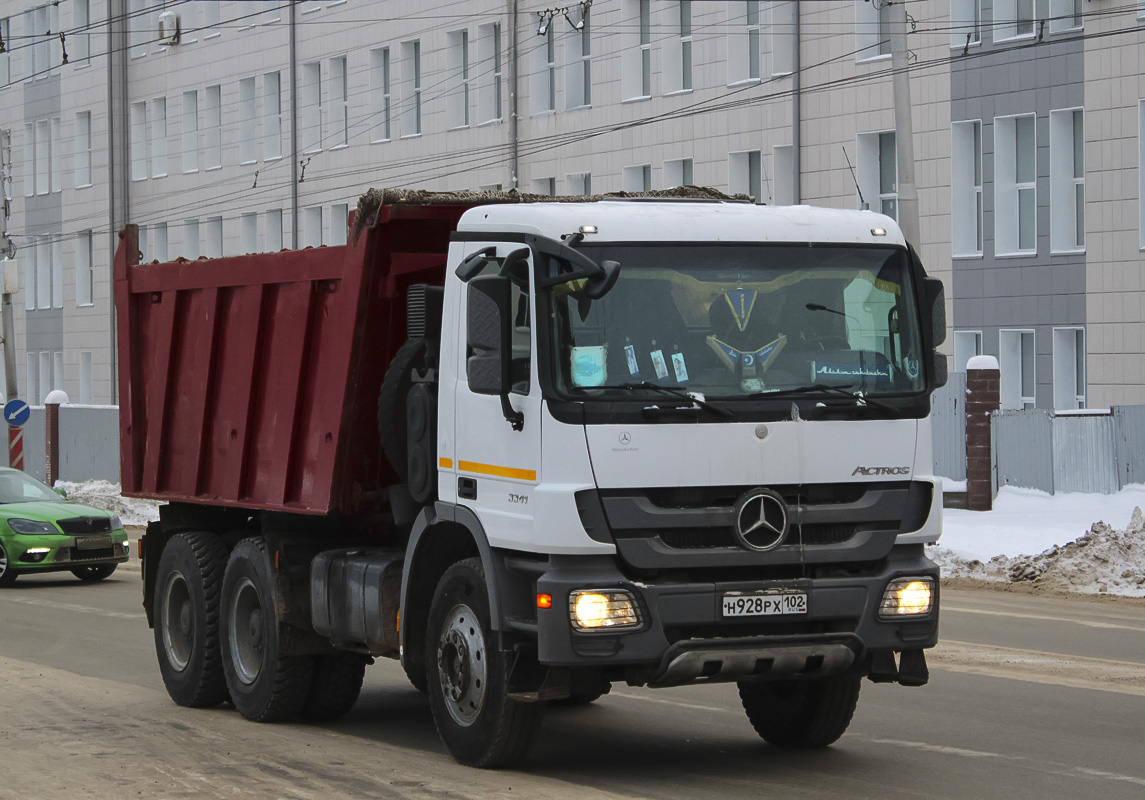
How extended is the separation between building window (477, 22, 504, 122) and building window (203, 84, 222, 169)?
1296 cm

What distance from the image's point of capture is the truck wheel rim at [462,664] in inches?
366

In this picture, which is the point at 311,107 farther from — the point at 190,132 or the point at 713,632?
the point at 713,632

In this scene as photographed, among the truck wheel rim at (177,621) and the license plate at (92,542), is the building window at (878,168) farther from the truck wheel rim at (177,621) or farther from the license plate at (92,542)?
the truck wheel rim at (177,621)

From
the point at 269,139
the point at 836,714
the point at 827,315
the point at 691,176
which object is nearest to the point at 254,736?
the point at 836,714

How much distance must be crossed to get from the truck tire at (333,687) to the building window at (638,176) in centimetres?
2945

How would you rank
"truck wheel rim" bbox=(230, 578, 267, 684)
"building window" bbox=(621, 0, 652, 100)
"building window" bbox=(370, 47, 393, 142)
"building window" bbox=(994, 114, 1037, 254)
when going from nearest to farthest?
"truck wheel rim" bbox=(230, 578, 267, 684) < "building window" bbox=(994, 114, 1037, 254) < "building window" bbox=(621, 0, 652, 100) < "building window" bbox=(370, 47, 393, 142)

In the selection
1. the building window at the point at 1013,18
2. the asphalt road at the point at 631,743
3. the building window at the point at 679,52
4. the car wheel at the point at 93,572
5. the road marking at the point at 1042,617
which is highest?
the building window at the point at 679,52

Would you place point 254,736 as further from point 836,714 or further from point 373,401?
point 836,714

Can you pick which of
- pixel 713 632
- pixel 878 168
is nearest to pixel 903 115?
pixel 878 168

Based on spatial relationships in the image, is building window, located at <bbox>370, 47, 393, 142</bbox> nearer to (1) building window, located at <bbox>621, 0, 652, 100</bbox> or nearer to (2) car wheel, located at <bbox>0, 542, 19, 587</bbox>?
(1) building window, located at <bbox>621, 0, 652, 100</bbox>

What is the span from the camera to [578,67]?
42.2m

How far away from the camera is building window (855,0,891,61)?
113ft

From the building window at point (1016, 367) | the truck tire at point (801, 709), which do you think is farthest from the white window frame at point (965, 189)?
the truck tire at point (801, 709)

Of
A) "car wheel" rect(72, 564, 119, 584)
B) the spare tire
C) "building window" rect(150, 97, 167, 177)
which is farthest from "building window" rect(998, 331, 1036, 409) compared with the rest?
"building window" rect(150, 97, 167, 177)
